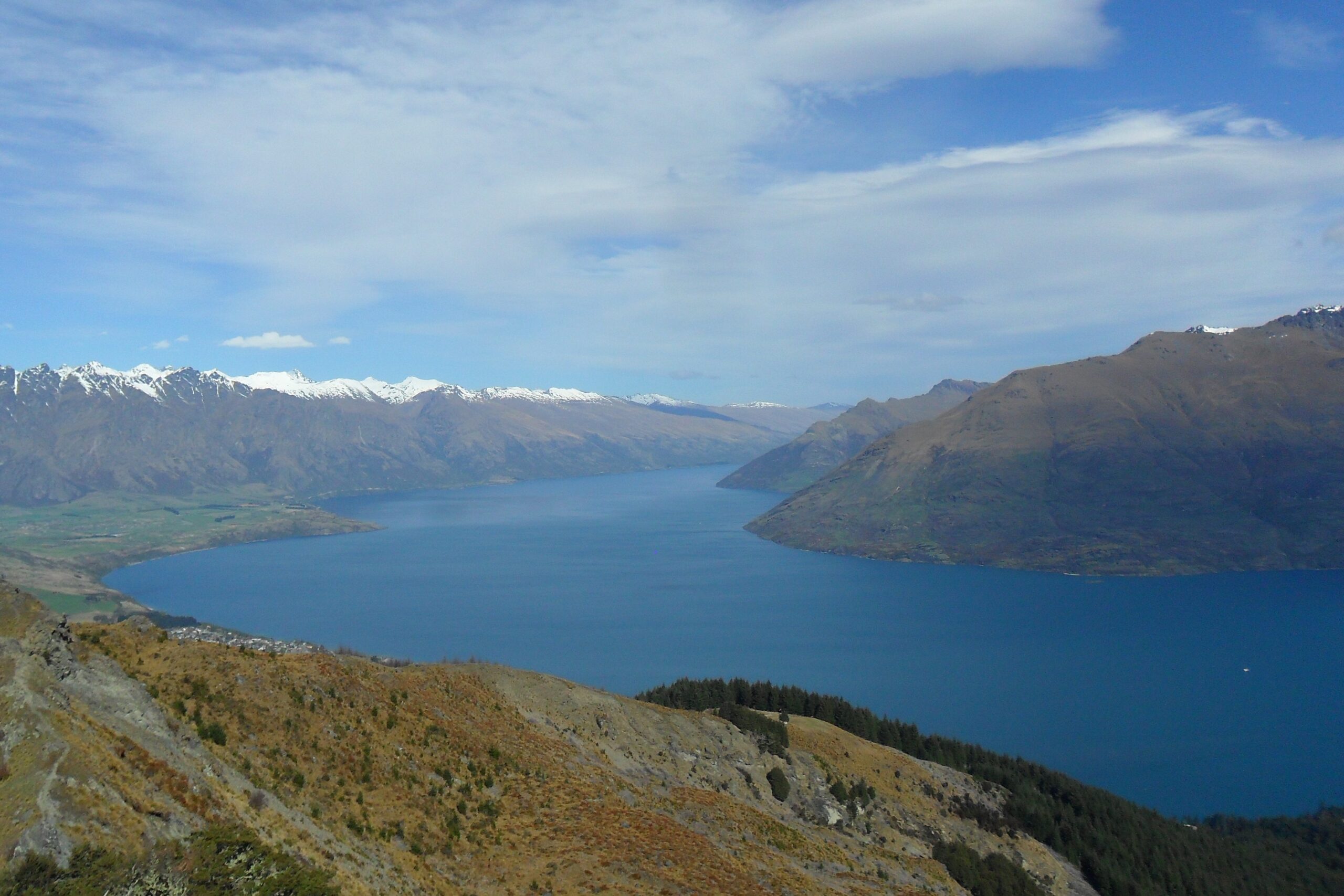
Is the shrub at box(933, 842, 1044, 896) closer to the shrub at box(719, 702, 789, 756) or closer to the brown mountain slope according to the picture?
the brown mountain slope

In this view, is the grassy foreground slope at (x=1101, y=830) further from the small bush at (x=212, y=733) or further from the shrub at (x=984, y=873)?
the small bush at (x=212, y=733)

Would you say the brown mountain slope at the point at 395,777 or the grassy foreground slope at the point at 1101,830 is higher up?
the brown mountain slope at the point at 395,777

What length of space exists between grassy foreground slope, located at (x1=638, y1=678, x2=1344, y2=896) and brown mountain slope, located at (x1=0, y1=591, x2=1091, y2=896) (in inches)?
1198

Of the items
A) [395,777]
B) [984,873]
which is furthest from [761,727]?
[395,777]

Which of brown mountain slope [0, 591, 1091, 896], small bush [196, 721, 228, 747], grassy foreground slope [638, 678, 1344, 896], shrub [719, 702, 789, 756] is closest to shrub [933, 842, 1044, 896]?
brown mountain slope [0, 591, 1091, 896]

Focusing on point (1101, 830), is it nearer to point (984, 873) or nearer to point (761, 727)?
point (984, 873)

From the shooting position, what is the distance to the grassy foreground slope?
8350 cm

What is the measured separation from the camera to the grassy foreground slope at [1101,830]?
83.5 meters

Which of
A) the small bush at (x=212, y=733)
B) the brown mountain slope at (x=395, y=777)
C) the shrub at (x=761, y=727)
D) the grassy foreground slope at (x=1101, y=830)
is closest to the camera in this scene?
the brown mountain slope at (x=395, y=777)

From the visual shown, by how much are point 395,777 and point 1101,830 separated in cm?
8606

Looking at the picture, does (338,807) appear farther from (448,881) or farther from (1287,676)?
(1287,676)

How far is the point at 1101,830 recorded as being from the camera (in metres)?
88.9

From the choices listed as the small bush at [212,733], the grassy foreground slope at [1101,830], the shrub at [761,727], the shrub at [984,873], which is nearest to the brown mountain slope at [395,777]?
the small bush at [212,733]

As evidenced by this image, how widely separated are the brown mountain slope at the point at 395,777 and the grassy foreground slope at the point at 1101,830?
99.8 feet
